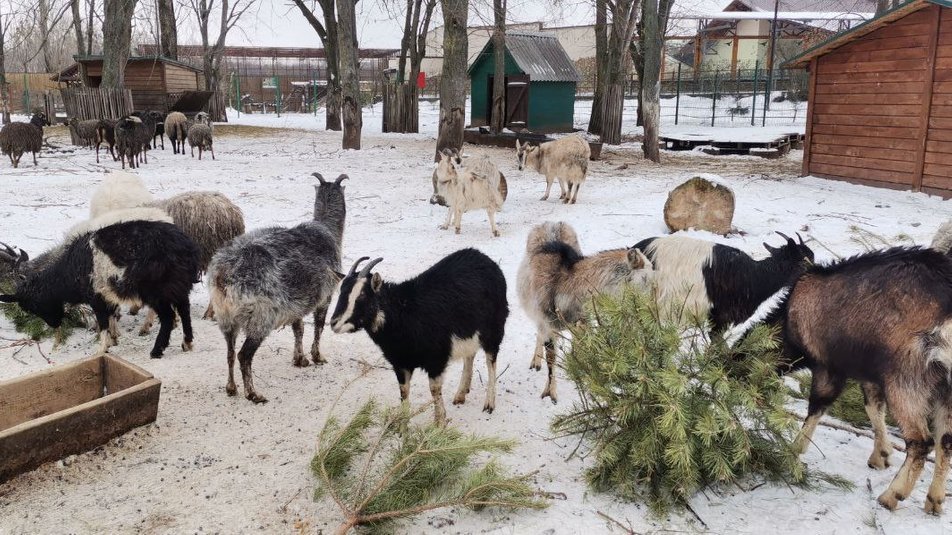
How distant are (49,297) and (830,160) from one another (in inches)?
510

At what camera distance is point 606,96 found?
18438mm

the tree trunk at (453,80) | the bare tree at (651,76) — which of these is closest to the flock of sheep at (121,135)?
the tree trunk at (453,80)

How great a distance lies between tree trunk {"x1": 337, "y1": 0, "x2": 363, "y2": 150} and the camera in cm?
1681

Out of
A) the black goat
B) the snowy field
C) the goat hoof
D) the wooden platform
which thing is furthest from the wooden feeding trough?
the wooden platform

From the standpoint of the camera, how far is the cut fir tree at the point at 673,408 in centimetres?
322

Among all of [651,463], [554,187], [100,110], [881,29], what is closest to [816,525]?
[651,463]

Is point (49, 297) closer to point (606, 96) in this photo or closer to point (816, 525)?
point (816, 525)

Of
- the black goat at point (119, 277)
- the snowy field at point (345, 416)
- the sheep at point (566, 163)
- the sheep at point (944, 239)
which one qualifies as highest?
the sheep at point (566, 163)

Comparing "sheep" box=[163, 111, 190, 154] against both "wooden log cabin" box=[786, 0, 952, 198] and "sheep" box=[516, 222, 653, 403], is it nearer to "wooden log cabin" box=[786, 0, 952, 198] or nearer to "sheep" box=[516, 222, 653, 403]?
"wooden log cabin" box=[786, 0, 952, 198]

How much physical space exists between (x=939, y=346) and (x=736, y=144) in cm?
1627

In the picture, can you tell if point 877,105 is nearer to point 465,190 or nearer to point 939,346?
point 465,190

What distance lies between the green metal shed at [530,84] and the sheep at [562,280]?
57.0 ft

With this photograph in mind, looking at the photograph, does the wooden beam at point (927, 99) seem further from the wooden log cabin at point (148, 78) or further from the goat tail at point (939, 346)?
the wooden log cabin at point (148, 78)

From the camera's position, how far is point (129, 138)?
1452cm
